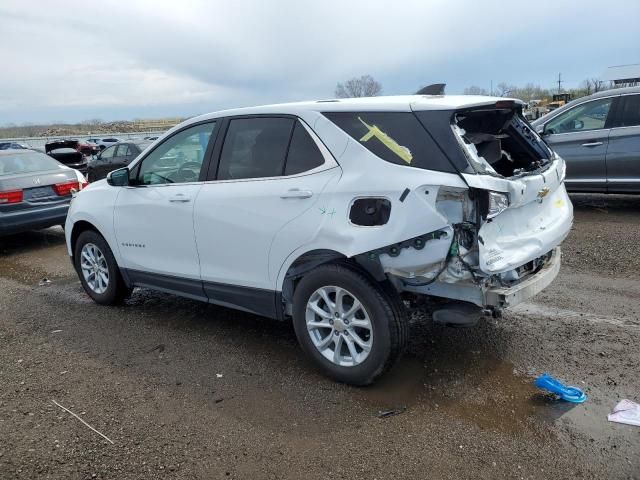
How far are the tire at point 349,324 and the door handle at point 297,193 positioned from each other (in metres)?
0.48

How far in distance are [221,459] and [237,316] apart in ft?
7.06

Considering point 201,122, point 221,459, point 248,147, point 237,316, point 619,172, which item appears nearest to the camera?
point 221,459

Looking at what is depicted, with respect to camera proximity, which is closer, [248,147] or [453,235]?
[453,235]

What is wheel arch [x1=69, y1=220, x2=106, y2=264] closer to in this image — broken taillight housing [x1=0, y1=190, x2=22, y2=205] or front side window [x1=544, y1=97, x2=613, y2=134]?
broken taillight housing [x1=0, y1=190, x2=22, y2=205]

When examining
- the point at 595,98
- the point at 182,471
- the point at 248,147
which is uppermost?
the point at 595,98

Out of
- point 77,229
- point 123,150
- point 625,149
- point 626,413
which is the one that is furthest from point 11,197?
point 625,149

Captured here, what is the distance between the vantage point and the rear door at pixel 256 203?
11.9 ft

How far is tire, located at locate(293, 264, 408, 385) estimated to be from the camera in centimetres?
326

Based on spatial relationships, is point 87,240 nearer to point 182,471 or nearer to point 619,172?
point 182,471

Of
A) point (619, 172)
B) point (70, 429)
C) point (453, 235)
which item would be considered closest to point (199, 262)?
point (70, 429)

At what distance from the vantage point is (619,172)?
7.89 metres

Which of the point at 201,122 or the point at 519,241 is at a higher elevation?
the point at 201,122

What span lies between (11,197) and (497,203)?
746cm

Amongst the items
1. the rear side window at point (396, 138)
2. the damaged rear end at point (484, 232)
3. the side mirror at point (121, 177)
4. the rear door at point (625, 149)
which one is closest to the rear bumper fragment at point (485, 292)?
the damaged rear end at point (484, 232)
